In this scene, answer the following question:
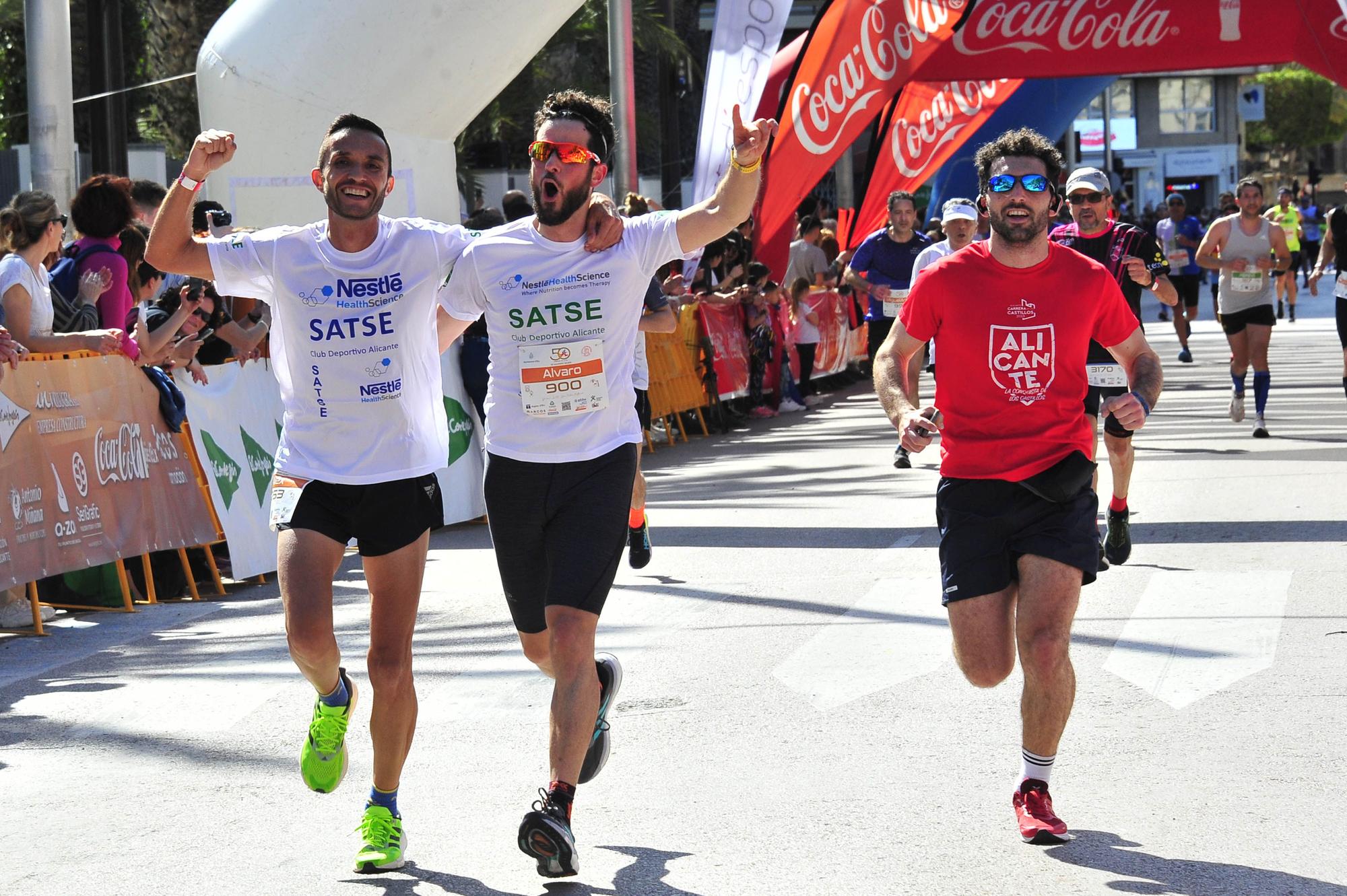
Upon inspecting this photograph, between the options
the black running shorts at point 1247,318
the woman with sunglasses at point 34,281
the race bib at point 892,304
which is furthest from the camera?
the race bib at point 892,304

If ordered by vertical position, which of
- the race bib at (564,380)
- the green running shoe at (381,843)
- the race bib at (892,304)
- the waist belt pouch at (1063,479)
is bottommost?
the green running shoe at (381,843)

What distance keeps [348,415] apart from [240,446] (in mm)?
5606

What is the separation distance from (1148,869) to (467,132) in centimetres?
2388

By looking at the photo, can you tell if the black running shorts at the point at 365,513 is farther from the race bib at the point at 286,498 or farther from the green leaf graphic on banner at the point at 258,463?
the green leaf graphic on banner at the point at 258,463

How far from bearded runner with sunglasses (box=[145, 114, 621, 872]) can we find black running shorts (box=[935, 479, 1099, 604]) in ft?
4.36

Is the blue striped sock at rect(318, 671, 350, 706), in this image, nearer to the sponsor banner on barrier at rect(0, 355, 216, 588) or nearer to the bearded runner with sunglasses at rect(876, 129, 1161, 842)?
the bearded runner with sunglasses at rect(876, 129, 1161, 842)

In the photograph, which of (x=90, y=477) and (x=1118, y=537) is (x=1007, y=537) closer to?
(x=1118, y=537)

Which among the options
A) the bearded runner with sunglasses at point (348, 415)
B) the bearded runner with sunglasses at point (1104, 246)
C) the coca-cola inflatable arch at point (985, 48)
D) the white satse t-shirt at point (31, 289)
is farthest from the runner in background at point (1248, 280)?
the bearded runner with sunglasses at point (348, 415)

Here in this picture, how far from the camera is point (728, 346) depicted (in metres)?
18.2

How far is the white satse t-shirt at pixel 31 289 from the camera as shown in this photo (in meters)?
9.06

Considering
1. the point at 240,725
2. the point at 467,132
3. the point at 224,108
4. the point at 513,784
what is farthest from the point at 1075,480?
the point at 467,132

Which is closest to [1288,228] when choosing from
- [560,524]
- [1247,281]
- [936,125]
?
[936,125]

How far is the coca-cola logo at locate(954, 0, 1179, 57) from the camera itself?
20.1 metres

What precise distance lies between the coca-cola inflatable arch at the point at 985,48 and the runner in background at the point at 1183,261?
7.37ft
